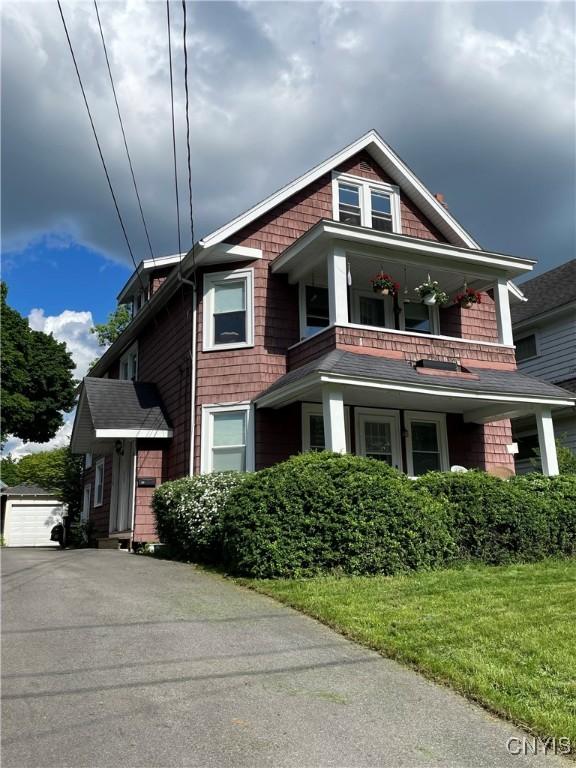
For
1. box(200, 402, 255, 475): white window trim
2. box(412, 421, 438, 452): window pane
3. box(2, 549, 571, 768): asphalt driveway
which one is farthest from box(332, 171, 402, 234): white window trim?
box(2, 549, 571, 768): asphalt driveway

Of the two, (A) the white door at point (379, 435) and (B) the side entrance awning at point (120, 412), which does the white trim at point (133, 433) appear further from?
(A) the white door at point (379, 435)

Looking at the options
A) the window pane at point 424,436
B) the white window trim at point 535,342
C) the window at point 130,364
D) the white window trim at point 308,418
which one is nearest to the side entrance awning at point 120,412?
the window at point 130,364

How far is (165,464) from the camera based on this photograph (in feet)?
51.1

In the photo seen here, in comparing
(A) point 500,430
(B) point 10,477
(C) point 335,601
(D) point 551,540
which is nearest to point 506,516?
(D) point 551,540

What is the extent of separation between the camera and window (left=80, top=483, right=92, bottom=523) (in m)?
22.2

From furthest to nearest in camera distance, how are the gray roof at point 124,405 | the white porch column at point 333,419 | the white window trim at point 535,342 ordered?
the white window trim at point 535,342 → the gray roof at point 124,405 → the white porch column at point 333,419

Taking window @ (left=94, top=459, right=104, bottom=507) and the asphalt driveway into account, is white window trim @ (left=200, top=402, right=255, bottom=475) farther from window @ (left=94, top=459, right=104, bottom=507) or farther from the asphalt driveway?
window @ (left=94, top=459, right=104, bottom=507)

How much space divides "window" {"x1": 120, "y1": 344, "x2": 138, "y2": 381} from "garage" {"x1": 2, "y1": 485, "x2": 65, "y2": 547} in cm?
1098

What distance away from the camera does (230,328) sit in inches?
580

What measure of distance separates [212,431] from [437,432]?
5148 mm

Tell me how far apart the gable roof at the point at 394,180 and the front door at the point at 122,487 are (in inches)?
288

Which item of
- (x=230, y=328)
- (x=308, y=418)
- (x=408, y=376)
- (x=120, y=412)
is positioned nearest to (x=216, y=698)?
(x=408, y=376)

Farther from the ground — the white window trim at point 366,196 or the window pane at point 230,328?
the white window trim at point 366,196

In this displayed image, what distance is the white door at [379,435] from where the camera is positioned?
47.2ft
